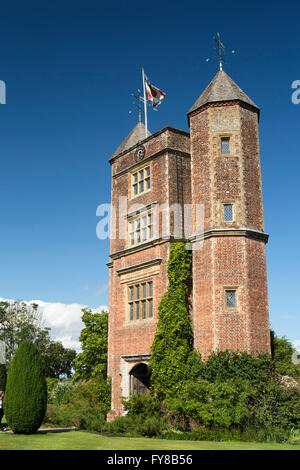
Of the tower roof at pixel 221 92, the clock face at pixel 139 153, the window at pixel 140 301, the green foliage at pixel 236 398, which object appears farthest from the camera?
the clock face at pixel 139 153

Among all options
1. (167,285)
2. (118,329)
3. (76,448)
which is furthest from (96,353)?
(76,448)

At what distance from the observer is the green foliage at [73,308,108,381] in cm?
3172

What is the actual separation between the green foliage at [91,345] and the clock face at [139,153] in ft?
43.4

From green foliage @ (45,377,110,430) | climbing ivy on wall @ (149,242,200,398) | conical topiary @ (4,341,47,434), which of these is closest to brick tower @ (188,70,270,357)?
climbing ivy on wall @ (149,242,200,398)

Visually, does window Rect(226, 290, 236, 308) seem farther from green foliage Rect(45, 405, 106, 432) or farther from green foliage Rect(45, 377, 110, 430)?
green foliage Rect(45, 377, 110, 430)

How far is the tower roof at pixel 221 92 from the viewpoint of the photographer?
21134 millimetres

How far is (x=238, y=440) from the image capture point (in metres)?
15.4

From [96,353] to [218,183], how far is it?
17059 millimetres

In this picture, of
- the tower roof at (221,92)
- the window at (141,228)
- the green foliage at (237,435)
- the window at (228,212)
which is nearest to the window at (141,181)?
the window at (141,228)

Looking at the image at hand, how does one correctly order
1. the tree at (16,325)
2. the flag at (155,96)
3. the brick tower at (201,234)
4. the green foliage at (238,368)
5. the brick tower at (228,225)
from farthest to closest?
1. the tree at (16,325)
2. the flag at (155,96)
3. the brick tower at (201,234)
4. the brick tower at (228,225)
5. the green foliage at (238,368)

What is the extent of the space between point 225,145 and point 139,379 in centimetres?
1159

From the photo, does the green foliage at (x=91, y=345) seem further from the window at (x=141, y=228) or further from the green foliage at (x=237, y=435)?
the green foliage at (x=237, y=435)

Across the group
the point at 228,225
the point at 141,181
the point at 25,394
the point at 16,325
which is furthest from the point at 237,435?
the point at 16,325

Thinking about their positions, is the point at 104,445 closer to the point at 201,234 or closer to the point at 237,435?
the point at 237,435
